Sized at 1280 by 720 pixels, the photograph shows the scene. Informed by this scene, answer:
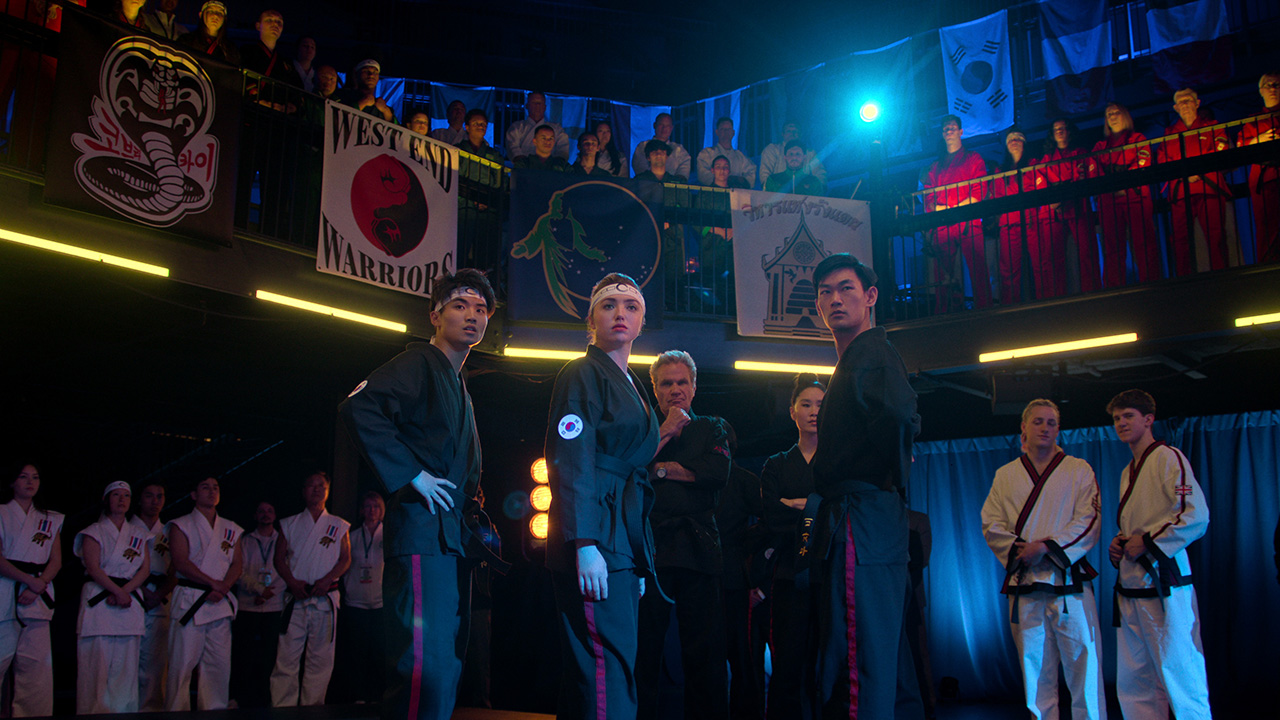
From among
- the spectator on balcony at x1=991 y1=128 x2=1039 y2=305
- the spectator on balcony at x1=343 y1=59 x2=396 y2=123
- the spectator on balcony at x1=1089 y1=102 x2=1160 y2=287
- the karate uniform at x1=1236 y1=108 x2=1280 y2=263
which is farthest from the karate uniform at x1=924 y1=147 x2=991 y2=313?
the spectator on balcony at x1=343 y1=59 x2=396 y2=123

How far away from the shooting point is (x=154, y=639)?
23.3ft

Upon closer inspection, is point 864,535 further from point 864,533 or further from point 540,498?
point 540,498

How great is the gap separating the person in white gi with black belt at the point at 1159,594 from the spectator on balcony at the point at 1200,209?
7.00ft

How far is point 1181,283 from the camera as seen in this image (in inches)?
272

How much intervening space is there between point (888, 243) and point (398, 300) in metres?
4.79

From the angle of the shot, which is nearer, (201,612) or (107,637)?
(107,637)

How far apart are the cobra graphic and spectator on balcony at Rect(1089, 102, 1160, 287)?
7.39 metres

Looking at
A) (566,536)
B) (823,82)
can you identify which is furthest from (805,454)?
(823,82)

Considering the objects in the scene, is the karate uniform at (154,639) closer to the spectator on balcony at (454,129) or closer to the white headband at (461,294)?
the spectator on balcony at (454,129)

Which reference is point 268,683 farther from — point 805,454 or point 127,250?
point 805,454

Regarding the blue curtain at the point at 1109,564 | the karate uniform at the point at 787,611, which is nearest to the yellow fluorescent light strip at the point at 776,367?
the blue curtain at the point at 1109,564

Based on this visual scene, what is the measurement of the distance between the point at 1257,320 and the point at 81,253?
8.50 metres

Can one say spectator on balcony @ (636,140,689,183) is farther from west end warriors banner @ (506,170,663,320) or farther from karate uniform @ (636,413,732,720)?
karate uniform @ (636,413,732,720)

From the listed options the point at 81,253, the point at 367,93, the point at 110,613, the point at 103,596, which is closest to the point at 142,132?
the point at 81,253
